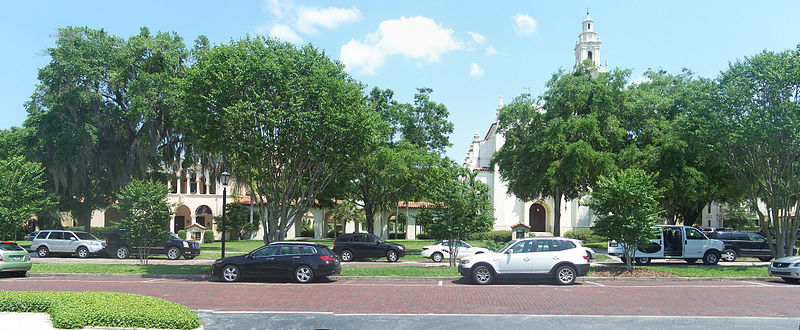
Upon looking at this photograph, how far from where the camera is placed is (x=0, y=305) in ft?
30.4

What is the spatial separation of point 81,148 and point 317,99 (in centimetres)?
2008

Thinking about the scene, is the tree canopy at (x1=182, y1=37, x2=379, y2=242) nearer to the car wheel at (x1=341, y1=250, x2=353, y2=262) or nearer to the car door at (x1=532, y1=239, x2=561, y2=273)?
the car wheel at (x1=341, y1=250, x2=353, y2=262)

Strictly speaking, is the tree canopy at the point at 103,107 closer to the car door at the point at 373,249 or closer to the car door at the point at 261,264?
the car door at the point at 373,249

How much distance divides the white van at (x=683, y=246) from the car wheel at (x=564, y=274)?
7.87 meters

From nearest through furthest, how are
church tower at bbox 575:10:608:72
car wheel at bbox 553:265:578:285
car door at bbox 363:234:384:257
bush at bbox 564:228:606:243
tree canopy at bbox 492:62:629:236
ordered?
car wheel at bbox 553:265:578:285 < car door at bbox 363:234:384:257 < tree canopy at bbox 492:62:629:236 < bush at bbox 564:228:606:243 < church tower at bbox 575:10:608:72

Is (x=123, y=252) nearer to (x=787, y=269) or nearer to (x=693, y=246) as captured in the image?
(x=693, y=246)

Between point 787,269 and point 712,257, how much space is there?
21.2 ft

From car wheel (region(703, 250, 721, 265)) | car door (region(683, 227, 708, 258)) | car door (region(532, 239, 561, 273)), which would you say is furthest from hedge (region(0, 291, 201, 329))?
car wheel (region(703, 250, 721, 265))

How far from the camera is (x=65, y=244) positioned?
28.7 metres

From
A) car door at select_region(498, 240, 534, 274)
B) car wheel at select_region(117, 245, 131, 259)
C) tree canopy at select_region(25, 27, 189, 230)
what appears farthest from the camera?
tree canopy at select_region(25, 27, 189, 230)

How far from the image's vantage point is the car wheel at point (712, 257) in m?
23.3

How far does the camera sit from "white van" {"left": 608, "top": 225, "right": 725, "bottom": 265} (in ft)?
75.9

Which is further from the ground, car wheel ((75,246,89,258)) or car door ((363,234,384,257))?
car door ((363,234,384,257))

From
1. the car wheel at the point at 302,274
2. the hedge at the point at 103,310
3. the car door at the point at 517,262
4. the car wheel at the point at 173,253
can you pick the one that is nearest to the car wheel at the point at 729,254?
the car door at the point at 517,262
